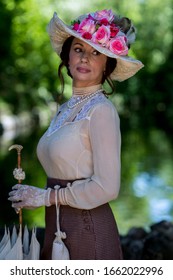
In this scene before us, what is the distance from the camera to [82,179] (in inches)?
95.4

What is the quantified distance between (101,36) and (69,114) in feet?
1.04

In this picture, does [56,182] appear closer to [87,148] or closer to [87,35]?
[87,148]

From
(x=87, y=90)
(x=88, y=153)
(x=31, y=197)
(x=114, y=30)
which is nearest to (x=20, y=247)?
(x=31, y=197)

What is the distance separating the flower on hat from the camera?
97.4 inches

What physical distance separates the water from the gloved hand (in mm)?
1640

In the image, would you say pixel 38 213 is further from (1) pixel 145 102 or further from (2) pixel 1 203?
(1) pixel 145 102

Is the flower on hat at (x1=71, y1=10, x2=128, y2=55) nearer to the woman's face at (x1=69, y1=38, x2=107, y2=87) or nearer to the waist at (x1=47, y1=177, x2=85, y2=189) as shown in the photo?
the woman's face at (x1=69, y1=38, x2=107, y2=87)

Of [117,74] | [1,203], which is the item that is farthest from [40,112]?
[117,74]

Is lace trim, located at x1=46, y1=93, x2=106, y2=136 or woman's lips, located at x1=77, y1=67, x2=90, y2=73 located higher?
woman's lips, located at x1=77, y1=67, x2=90, y2=73

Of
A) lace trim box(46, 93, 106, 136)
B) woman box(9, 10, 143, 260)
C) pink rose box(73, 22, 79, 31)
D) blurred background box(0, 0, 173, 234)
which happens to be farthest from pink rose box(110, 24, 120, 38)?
blurred background box(0, 0, 173, 234)

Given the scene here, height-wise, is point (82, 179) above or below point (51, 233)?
above

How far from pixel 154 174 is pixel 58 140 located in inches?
452
